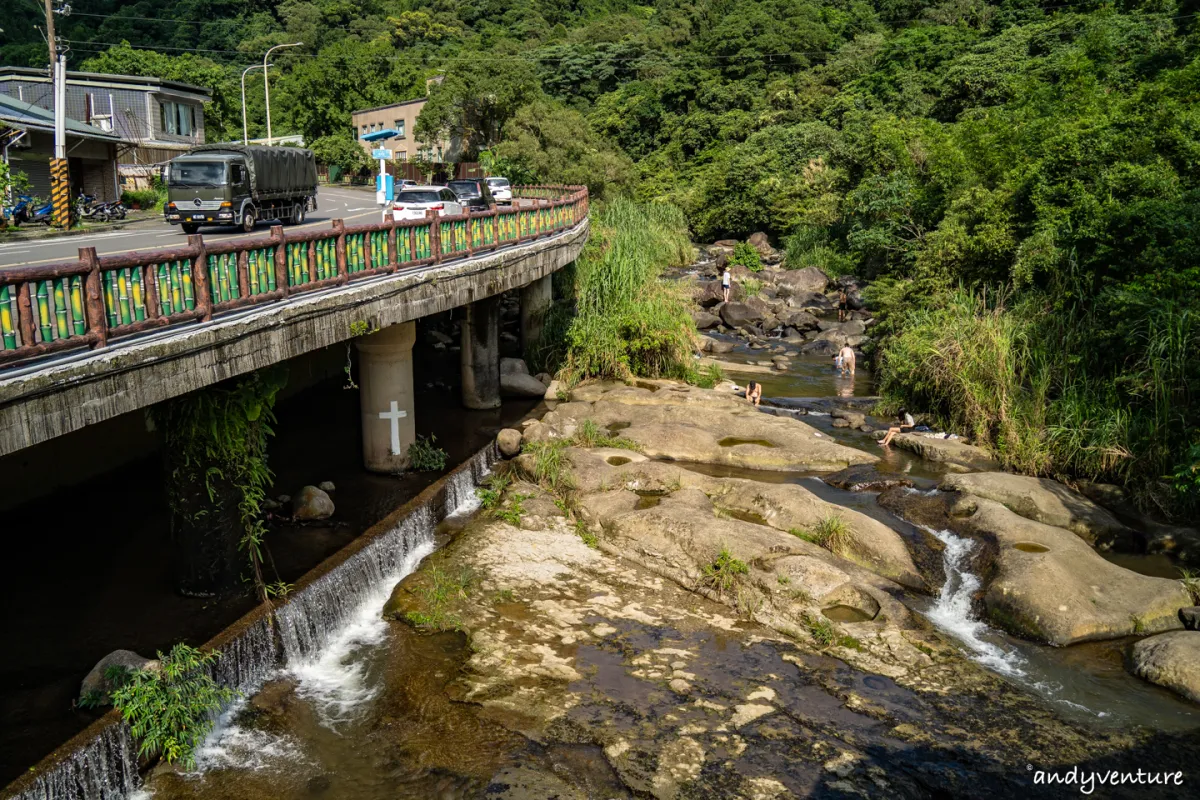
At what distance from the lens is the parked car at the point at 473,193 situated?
97.7 ft

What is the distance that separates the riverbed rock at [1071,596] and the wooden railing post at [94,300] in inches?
454

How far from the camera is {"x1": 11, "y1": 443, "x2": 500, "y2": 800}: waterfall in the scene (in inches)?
336

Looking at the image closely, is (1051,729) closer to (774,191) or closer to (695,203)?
(774,191)

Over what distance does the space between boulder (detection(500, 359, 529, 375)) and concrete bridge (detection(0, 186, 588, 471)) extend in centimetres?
280

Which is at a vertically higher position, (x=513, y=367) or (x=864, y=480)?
(x=513, y=367)

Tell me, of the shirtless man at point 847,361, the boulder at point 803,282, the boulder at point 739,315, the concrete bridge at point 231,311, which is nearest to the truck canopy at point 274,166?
the concrete bridge at point 231,311

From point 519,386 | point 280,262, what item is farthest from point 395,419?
point 519,386

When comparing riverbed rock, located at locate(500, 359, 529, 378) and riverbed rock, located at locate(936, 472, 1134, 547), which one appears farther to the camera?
riverbed rock, located at locate(500, 359, 529, 378)

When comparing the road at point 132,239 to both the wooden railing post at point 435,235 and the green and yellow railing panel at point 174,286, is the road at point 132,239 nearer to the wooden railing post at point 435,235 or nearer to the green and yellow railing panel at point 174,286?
the wooden railing post at point 435,235

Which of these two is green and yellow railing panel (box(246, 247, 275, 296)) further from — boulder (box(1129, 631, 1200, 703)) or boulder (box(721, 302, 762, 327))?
boulder (box(721, 302, 762, 327))

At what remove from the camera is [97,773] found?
28.3 ft

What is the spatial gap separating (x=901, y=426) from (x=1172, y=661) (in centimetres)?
1006

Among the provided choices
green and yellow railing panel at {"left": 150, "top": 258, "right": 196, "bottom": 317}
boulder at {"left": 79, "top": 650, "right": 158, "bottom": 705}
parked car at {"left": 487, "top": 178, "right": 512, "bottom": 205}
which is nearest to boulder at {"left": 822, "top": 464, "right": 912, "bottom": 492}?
green and yellow railing panel at {"left": 150, "top": 258, "right": 196, "bottom": 317}

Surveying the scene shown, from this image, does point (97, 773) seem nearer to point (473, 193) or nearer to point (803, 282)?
point (473, 193)
